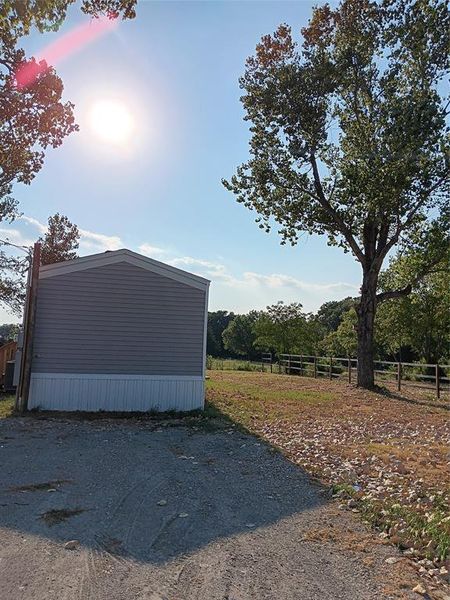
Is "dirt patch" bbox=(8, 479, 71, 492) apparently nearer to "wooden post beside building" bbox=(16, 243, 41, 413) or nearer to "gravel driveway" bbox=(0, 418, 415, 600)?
"gravel driveway" bbox=(0, 418, 415, 600)

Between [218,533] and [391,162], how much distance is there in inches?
460

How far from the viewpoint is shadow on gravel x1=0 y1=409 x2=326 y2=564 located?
11.6 ft

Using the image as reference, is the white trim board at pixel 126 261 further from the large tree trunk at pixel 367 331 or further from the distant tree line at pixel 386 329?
the distant tree line at pixel 386 329

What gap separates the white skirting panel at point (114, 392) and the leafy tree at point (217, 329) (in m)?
57.7

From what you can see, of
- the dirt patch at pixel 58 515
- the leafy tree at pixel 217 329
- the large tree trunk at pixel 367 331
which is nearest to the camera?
the dirt patch at pixel 58 515

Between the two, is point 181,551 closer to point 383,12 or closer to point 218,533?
point 218,533

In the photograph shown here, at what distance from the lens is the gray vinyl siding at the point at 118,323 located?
9258 millimetres

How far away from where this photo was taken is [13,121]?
8523 mm

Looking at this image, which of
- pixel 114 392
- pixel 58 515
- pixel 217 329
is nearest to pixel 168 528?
pixel 58 515

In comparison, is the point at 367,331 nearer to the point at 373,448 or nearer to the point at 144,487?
the point at 373,448

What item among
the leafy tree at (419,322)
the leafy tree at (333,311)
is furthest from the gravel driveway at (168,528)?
the leafy tree at (333,311)

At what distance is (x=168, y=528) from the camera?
3.65 metres

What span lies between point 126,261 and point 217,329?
69.2 metres

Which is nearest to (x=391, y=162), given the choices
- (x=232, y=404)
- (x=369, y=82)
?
(x=369, y=82)
